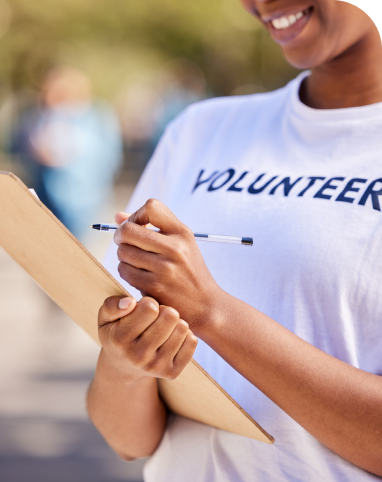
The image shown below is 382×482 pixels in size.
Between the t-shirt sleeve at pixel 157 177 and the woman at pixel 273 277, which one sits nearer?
the woman at pixel 273 277

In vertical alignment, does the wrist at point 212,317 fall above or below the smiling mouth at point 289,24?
below

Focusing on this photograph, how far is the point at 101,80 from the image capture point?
19.8 metres

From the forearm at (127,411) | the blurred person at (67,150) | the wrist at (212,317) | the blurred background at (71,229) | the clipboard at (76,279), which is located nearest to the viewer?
the clipboard at (76,279)

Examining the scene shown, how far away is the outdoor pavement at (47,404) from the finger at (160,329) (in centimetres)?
273

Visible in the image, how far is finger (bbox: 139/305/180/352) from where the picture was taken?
102 centimetres

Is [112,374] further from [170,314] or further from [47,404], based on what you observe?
[47,404]

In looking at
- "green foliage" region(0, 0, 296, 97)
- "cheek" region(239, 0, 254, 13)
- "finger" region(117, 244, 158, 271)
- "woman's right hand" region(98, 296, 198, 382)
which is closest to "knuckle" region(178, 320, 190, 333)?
"woman's right hand" region(98, 296, 198, 382)

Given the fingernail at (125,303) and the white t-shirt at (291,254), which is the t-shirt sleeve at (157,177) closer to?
the white t-shirt at (291,254)

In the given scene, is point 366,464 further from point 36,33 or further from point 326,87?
point 36,33

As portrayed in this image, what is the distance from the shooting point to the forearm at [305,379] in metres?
1.14

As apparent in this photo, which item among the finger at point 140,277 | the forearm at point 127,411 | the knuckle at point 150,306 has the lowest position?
the forearm at point 127,411

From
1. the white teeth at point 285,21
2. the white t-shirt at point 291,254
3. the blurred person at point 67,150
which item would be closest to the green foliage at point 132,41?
the blurred person at point 67,150

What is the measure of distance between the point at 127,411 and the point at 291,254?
0.53 m

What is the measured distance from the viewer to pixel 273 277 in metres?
1.36
